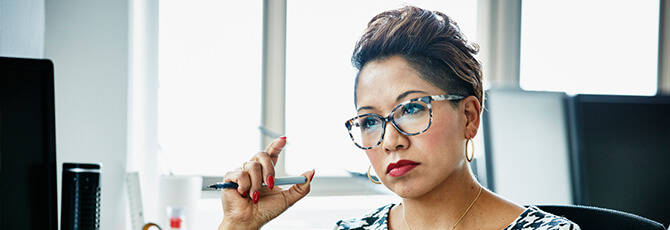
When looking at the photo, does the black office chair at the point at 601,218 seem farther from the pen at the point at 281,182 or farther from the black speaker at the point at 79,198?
the black speaker at the point at 79,198

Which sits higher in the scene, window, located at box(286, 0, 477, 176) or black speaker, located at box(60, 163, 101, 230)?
window, located at box(286, 0, 477, 176)

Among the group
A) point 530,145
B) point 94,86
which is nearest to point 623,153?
point 530,145

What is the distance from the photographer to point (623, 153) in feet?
5.41

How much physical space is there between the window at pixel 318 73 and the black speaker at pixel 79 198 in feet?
5.33

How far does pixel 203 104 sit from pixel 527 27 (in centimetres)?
199

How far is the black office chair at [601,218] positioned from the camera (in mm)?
1118

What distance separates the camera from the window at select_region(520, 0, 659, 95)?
344 cm

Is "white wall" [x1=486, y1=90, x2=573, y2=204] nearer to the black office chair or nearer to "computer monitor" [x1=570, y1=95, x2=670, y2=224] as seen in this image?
"computer monitor" [x1=570, y1=95, x2=670, y2=224]

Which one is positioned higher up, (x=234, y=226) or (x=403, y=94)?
(x=403, y=94)

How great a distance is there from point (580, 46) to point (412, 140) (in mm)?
2630

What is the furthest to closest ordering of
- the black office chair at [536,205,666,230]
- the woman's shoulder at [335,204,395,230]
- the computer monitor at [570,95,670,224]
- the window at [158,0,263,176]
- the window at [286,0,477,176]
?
1. the window at [286,0,477,176]
2. the window at [158,0,263,176]
3. the computer monitor at [570,95,670,224]
4. the woman's shoulder at [335,204,395,230]
5. the black office chair at [536,205,666,230]

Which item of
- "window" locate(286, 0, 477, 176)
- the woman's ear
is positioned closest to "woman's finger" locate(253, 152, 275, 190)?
the woman's ear

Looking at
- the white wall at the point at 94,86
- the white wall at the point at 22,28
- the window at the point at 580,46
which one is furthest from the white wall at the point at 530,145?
the window at the point at 580,46

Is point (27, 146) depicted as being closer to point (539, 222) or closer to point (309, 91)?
point (539, 222)
